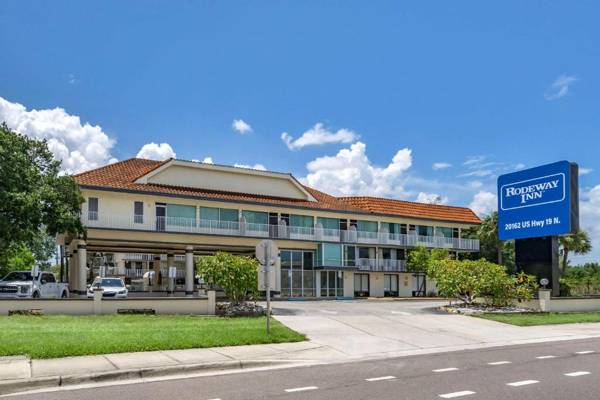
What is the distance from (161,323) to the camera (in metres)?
19.3

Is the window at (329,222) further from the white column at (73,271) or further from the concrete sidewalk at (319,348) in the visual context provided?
the concrete sidewalk at (319,348)

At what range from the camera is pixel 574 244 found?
185 feet

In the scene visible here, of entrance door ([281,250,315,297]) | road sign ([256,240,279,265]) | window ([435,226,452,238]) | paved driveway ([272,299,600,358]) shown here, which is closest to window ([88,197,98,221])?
entrance door ([281,250,315,297])

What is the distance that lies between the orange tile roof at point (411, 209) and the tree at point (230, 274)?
89.0 feet

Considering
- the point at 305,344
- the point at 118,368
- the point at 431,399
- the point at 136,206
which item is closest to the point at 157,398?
the point at 118,368

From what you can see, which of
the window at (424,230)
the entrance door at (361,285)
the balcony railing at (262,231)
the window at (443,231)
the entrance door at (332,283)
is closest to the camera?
the balcony railing at (262,231)

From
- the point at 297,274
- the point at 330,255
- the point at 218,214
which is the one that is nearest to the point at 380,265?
the point at 330,255

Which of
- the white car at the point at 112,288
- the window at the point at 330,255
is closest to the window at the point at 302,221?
the window at the point at 330,255

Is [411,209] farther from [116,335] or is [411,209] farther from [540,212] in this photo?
[116,335]

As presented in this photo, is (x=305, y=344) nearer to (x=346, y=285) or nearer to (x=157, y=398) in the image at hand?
(x=157, y=398)

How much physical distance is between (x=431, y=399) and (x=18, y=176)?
1028 inches

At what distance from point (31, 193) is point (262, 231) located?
1740 cm

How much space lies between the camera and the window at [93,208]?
37.3 meters

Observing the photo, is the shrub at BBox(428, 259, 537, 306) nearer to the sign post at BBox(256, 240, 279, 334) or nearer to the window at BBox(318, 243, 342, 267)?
the sign post at BBox(256, 240, 279, 334)
